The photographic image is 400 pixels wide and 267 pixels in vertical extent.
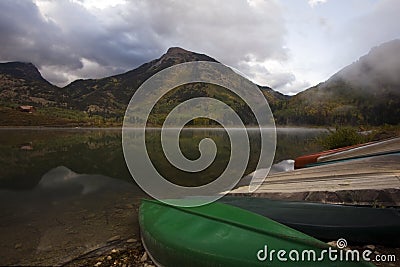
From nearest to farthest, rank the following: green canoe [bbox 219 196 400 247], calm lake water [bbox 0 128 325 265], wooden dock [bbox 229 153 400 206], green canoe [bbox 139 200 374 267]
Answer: green canoe [bbox 139 200 374 267]
green canoe [bbox 219 196 400 247]
wooden dock [bbox 229 153 400 206]
calm lake water [bbox 0 128 325 265]

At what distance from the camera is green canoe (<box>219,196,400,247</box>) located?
4.56 meters

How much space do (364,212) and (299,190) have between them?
166 centimetres

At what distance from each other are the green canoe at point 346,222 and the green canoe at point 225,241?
1.15 meters

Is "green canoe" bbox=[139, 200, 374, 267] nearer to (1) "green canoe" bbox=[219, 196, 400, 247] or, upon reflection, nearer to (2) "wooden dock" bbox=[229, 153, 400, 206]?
(1) "green canoe" bbox=[219, 196, 400, 247]

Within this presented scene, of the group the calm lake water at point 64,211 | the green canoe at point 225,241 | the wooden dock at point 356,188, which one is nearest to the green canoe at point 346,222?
the wooden dock at point 356,188

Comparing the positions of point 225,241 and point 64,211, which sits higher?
point 225,241

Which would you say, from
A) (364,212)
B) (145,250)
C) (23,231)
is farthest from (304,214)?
(23,231)

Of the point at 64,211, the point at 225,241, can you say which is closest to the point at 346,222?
the point at 225,241

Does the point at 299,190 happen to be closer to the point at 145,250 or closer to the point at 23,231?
the point at 145,250

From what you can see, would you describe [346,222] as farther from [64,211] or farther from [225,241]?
[64,211]

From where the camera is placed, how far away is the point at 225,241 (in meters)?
3.70

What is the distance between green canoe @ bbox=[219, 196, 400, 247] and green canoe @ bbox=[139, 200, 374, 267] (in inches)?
45.3

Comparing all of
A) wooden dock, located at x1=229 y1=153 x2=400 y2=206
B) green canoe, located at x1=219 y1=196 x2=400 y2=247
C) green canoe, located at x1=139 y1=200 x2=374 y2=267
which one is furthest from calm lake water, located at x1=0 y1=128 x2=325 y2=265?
wooden dock, located at x1=229 y1=153 x2=400 y2=206

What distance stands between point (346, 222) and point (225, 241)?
247 cm
